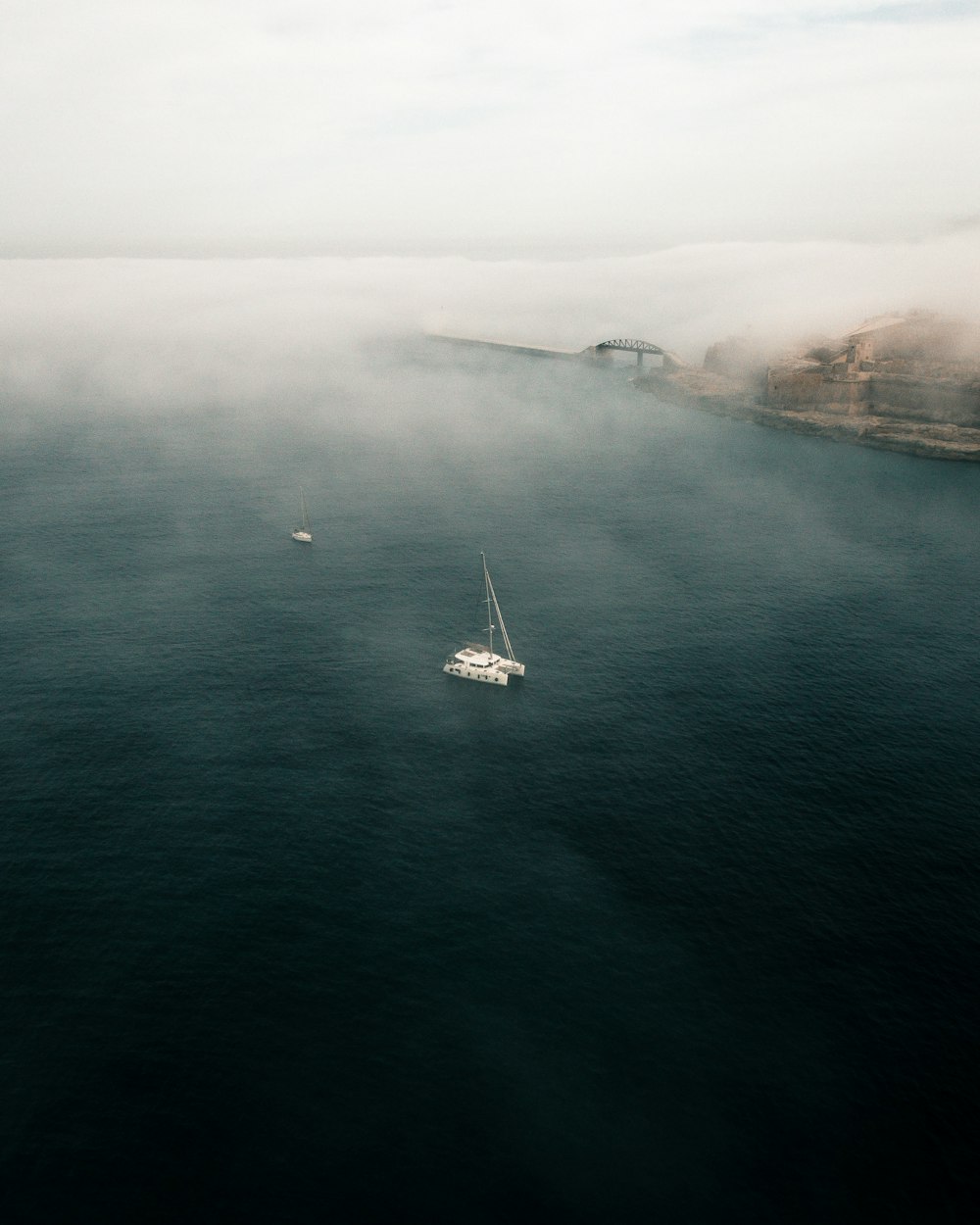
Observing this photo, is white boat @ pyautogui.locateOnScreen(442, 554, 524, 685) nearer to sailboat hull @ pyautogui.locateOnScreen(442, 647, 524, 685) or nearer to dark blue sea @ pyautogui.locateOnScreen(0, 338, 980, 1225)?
sailboat hull @ pyautogui.locateOnScreen(442, 647, 524, 685)

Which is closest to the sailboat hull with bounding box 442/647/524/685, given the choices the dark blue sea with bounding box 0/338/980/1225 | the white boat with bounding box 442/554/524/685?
the white boat with bounding box 442/554/524/685

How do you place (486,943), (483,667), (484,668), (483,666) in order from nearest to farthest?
1. (486,943)
2. (484,668)
3. (483,667)
4. (483,666)

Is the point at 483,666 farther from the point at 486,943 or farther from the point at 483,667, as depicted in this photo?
the point at 486,943

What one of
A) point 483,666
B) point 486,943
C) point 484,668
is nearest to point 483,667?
point 483,666

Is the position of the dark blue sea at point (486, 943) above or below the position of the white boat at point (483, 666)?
below

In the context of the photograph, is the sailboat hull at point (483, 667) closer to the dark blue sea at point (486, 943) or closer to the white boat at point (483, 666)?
the white boat at point (483, 666)

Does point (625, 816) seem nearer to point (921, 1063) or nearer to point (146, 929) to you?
point (921, 1063)

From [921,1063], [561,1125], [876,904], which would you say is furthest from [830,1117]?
[876,904]

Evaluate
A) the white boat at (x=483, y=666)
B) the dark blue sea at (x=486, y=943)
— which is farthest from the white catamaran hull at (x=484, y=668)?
the dark blue sea at (x=486, y=943)

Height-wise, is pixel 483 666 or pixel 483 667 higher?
pixel 483 666

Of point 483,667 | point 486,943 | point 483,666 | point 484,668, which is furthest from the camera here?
point 483,666

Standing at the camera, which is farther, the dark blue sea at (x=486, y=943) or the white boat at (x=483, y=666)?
the white boat at (x=483, y=666)
